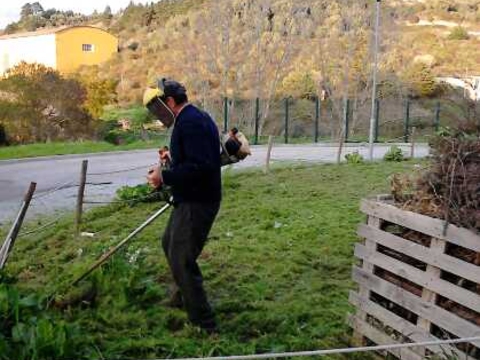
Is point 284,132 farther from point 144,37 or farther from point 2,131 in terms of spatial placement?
point 144,37

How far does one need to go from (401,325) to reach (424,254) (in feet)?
1.66

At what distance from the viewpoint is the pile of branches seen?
3.18m

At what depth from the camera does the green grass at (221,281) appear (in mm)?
4125

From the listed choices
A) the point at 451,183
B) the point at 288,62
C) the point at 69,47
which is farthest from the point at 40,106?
the point at 451,183

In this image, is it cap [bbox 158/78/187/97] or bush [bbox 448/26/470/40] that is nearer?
cap [bbox 158/78/187/97]

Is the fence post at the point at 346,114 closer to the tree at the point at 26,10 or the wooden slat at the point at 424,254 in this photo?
the wooden slat at the point at 424,254

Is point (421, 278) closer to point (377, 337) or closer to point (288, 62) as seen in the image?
point (377, 337)

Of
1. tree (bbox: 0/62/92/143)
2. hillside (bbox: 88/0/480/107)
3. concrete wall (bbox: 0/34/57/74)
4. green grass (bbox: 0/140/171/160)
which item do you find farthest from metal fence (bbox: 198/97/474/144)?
concrete wall (bbox: 0/34/57/74)

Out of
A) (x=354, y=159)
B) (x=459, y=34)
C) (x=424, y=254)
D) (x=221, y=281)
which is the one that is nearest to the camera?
(x=424, y=254)

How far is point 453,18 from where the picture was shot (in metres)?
57.0

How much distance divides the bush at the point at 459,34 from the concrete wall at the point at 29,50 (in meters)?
32.1

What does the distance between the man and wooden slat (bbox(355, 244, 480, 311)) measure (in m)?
1.05

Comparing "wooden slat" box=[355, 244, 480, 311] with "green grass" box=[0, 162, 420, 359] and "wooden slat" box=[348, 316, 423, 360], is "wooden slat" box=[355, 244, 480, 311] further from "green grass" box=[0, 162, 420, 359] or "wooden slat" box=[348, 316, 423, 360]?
"green grass" box=[0, 162, 420, 359]

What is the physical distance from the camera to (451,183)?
3268mm
